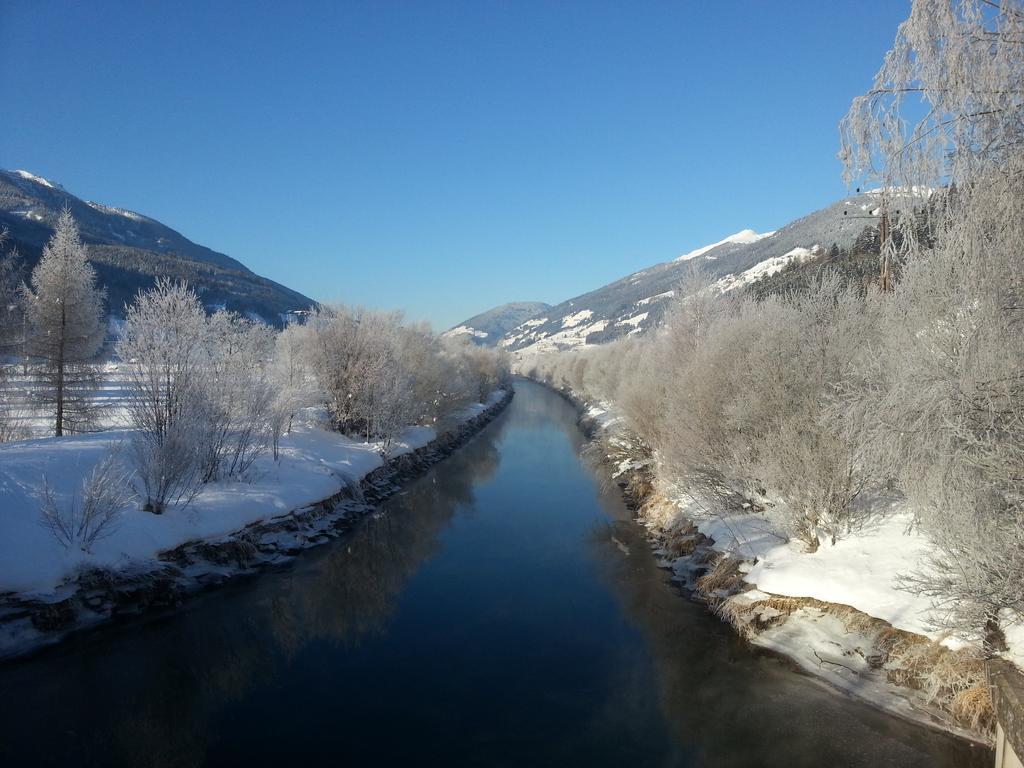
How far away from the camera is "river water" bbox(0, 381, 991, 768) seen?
376 inches

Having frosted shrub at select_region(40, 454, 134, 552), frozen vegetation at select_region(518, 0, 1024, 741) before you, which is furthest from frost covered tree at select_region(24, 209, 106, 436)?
frozen vegetation at select_region(518, 0, 1024, 741)

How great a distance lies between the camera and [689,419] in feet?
60.2

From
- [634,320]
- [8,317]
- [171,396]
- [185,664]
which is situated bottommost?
[185,664]

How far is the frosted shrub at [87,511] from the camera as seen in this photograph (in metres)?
13.8

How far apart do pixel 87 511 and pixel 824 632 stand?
1706cm

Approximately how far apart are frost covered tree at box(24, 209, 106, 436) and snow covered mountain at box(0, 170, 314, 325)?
60.1 m

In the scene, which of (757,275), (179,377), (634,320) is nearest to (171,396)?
(179,377)

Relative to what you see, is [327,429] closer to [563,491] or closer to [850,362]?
[563,491]

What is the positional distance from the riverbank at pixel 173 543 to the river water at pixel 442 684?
0.68 meters

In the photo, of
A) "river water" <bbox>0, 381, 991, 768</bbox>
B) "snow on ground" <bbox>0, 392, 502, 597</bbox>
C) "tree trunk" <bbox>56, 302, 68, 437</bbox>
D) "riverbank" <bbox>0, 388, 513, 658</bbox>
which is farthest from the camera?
"tree trunk" <bbox>56, 302, 68, 437</bbox>

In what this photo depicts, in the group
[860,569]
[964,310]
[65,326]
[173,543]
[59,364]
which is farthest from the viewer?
[65,326]

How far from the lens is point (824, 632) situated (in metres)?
12.4

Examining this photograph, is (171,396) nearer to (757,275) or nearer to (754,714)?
(754,714)

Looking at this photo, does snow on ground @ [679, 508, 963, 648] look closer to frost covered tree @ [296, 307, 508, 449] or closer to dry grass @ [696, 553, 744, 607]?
dry grass @ [696, 553, 744, 607]
